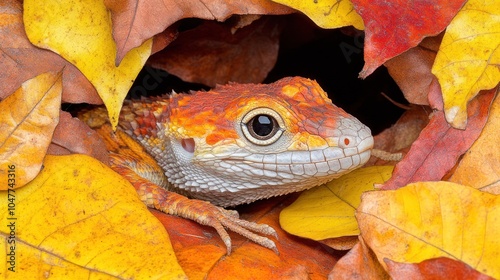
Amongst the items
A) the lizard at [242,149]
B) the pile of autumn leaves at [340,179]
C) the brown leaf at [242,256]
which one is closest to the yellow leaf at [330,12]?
the pile of autumn leaves at [340,179]

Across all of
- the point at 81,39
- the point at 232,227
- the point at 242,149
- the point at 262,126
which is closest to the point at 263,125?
the point at 262,126

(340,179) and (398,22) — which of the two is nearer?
(398,22)

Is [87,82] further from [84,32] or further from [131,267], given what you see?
[131,267]

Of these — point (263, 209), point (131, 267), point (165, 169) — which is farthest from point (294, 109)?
point (131, 267)

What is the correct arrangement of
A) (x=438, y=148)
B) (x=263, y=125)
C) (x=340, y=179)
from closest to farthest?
1. (x=438, y=148)
2. (x=263, y=125)
3. (x=340, y=179)

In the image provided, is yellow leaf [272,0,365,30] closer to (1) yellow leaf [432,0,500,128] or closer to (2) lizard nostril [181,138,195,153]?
(1) yellow leaf [432,0,500,128]

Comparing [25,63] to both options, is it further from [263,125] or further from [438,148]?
[438,148]

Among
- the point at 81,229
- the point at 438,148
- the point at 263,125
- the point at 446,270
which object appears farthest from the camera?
the point at 263,125
